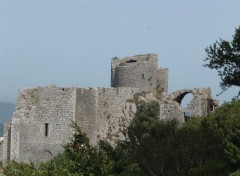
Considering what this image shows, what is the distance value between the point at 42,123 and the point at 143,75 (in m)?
7.91

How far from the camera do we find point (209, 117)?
2581cm

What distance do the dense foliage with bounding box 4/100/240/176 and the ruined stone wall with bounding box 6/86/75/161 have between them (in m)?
17.0

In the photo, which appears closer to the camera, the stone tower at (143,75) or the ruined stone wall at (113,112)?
the ruined stone wall at (113,112)

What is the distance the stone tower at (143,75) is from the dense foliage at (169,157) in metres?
19.9

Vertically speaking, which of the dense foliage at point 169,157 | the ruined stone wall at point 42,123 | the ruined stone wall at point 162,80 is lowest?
the dense foliage at point 169,157

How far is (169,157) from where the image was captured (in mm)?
22594

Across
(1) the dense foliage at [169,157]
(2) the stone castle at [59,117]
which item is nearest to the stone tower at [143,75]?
(2) the stone castle at [59,117]

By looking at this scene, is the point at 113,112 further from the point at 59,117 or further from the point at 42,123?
the point at 42,123

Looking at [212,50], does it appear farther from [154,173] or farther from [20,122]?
[20,122]

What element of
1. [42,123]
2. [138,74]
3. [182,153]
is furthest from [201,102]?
[182,153]

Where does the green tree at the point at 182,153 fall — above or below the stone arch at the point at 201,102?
below

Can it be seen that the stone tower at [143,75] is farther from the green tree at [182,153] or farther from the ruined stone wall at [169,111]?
the green tree at [182,153]

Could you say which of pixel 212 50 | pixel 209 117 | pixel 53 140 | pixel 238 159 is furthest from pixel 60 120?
pixel 238 159

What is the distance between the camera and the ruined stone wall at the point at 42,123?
4156 cm
